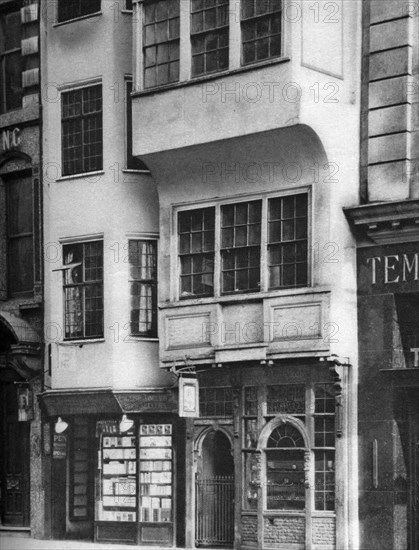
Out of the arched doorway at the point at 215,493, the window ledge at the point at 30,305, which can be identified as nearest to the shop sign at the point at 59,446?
the window ledge at the point at 30,305

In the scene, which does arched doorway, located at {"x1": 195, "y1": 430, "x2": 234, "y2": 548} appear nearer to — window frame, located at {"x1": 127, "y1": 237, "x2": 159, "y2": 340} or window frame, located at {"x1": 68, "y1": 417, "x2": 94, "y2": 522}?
window frame, located at {"x1": 127, "y1": 237, "x2": 159, "y2": 340}

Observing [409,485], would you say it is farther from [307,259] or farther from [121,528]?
[121,528]

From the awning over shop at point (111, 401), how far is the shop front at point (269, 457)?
0.81 m

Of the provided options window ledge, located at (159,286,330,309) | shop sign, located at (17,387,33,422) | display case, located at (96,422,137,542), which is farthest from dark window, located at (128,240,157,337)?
shop sign, located at (17,387,33,422)

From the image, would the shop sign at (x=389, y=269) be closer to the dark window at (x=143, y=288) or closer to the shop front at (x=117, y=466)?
the dark window at (x=143, y=288)

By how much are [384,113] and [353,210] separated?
1.69 metres

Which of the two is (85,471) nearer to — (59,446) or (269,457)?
(59,446)

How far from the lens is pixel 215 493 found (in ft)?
80.8

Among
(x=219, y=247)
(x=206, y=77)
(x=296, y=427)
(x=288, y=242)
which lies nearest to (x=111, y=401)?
(x=219, y=247)

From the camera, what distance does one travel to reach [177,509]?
25359 mm

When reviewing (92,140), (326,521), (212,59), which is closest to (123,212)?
(92,140)

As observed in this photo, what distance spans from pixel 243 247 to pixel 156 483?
506 centimetres

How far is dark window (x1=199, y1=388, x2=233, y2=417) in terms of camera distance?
24703 mm

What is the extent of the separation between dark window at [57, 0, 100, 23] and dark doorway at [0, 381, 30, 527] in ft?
24.5
